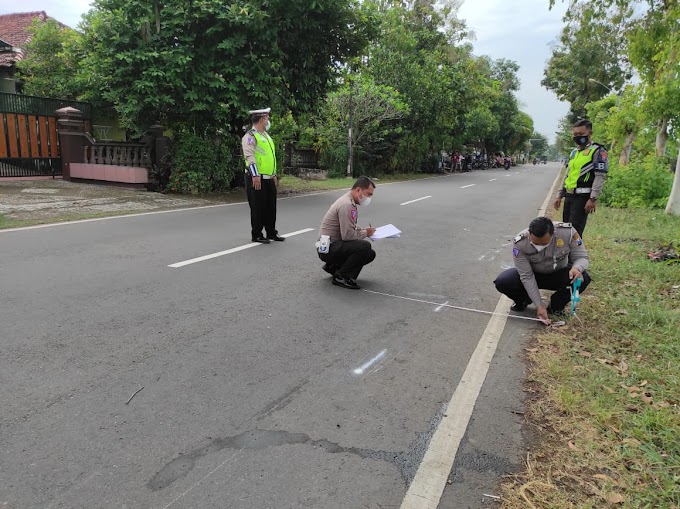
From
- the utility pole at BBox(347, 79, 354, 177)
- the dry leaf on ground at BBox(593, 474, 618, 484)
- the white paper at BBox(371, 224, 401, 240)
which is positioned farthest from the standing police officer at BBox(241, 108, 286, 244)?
the utility pole at BBox(347, 79, 354, 177)

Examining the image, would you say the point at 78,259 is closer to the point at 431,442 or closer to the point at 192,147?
the point at 431,442

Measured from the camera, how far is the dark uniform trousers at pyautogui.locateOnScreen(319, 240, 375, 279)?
5.79 meters

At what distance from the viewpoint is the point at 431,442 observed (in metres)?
2.90

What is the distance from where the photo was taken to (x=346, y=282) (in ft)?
19.3

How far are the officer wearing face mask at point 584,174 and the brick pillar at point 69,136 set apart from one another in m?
13.7

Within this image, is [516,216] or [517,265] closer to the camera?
→ [517,265]

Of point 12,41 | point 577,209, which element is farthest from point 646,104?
point 12,41

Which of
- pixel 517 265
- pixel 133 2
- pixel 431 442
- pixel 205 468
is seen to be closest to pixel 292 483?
pixel 205 468

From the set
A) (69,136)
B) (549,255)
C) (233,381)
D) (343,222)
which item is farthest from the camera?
(69,136)

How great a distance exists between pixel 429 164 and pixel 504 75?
3328 cm

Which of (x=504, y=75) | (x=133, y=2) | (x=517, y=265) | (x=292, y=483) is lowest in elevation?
(x=292, y=483)

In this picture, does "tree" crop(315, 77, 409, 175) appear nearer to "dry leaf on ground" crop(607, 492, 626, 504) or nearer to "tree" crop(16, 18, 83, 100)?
"tree" crop(16, 18, 83, 100)

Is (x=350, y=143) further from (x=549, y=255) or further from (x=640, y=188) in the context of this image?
(x=549, y=255)

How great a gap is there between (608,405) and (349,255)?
3.13 meters
